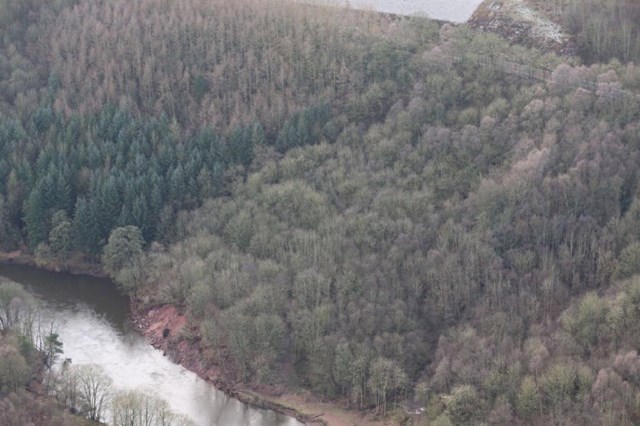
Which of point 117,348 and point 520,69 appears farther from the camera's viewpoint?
point 520,69

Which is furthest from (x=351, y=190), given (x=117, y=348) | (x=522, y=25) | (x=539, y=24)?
(x=539, y=24)

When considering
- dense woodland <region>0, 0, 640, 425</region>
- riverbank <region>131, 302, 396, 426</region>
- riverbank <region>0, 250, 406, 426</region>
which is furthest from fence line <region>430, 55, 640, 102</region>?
riverbank <region>131, 302, 396, 426</region>

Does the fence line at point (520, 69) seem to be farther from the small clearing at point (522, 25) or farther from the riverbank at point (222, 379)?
the riverbank at point (222, 379)

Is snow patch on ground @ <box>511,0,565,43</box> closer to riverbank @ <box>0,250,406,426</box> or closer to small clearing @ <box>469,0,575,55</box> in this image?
small clearing @ <box>469,0,575,55</box>

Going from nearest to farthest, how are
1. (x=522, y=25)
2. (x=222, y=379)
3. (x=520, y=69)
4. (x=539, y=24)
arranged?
(x=222, y=379), (x=520, y=69), (x=539, y=24), (x=522, y=25)

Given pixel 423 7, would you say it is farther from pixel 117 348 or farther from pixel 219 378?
pixel 117 348

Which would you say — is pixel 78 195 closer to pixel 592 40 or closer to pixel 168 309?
pixel 168 309

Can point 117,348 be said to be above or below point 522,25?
below
